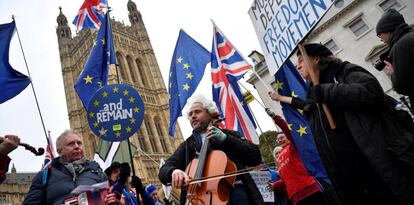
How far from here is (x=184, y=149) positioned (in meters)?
3.43

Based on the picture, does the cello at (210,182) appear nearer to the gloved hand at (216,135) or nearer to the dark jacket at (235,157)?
the gloved hand at (216,135)

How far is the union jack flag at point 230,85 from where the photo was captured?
699 centimetres

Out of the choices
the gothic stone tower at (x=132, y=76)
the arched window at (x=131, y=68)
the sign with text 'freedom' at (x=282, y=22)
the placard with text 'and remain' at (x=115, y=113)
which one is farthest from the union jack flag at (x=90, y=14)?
the arched window at (x=131, y=68)

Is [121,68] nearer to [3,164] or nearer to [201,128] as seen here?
[3,164]

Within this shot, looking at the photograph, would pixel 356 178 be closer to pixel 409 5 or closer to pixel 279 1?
pixel 279 1

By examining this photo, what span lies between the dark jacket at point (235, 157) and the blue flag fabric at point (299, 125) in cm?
173

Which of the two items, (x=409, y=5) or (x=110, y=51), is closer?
(x=110, y=51)

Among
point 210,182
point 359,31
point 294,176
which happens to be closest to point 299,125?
point 294,176

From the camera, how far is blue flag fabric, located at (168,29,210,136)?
322 inches

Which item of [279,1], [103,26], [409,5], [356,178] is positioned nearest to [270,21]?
[279,1]

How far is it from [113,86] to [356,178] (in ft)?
14.8

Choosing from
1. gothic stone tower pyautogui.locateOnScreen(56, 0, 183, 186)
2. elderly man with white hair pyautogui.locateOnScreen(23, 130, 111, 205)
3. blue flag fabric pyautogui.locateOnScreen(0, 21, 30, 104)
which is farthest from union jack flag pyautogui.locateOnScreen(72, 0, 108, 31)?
gothic stone tower pyautogui.locateOnScreen(56, 0, 183, 186)

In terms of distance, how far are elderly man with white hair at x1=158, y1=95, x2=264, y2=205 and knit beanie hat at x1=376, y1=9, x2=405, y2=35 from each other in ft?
5.35

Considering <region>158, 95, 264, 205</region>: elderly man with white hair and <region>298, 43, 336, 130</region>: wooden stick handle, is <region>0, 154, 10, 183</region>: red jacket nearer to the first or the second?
<region>158, 95, 264, 205</region>: elderly man with white hair
